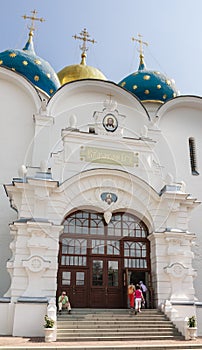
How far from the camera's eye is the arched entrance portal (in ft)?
39.6

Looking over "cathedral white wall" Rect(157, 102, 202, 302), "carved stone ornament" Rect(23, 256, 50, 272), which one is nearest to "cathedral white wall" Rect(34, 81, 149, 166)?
"cathedral white wall" Rect(157, 102, 202, 302)

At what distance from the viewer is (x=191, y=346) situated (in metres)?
8.78

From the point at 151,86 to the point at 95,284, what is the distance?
39.3 feet

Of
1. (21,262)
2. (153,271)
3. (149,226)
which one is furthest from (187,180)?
(21,262)

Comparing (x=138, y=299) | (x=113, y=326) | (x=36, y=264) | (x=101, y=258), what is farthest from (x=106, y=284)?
(x=36, y=264)

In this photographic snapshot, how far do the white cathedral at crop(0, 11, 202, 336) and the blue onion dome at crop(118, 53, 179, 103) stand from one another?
18.3ft

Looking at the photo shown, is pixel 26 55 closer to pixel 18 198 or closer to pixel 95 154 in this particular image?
pixel 95 154

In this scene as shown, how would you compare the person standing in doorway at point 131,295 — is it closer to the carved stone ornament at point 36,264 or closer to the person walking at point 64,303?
the person walking at point 64,303

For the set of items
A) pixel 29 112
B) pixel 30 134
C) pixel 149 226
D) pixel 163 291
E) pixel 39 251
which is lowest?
pixel 163 291

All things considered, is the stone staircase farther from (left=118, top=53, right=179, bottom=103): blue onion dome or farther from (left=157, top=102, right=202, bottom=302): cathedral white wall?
(left=118, top=53, right=179, bottom=103): blue onion dome

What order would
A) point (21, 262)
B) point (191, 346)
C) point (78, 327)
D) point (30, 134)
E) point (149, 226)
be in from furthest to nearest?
point (30, 134) → point (149, 226) → point (21, 262) → point (78, 327) → point (191, 346)

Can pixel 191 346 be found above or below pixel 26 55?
below

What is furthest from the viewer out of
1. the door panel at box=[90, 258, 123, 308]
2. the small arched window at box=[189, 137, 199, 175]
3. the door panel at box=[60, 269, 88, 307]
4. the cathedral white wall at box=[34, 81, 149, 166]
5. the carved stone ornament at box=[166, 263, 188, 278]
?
the small arched window at box=[189, 137, 199, 175]

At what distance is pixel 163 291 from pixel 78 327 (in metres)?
→ 3.19
